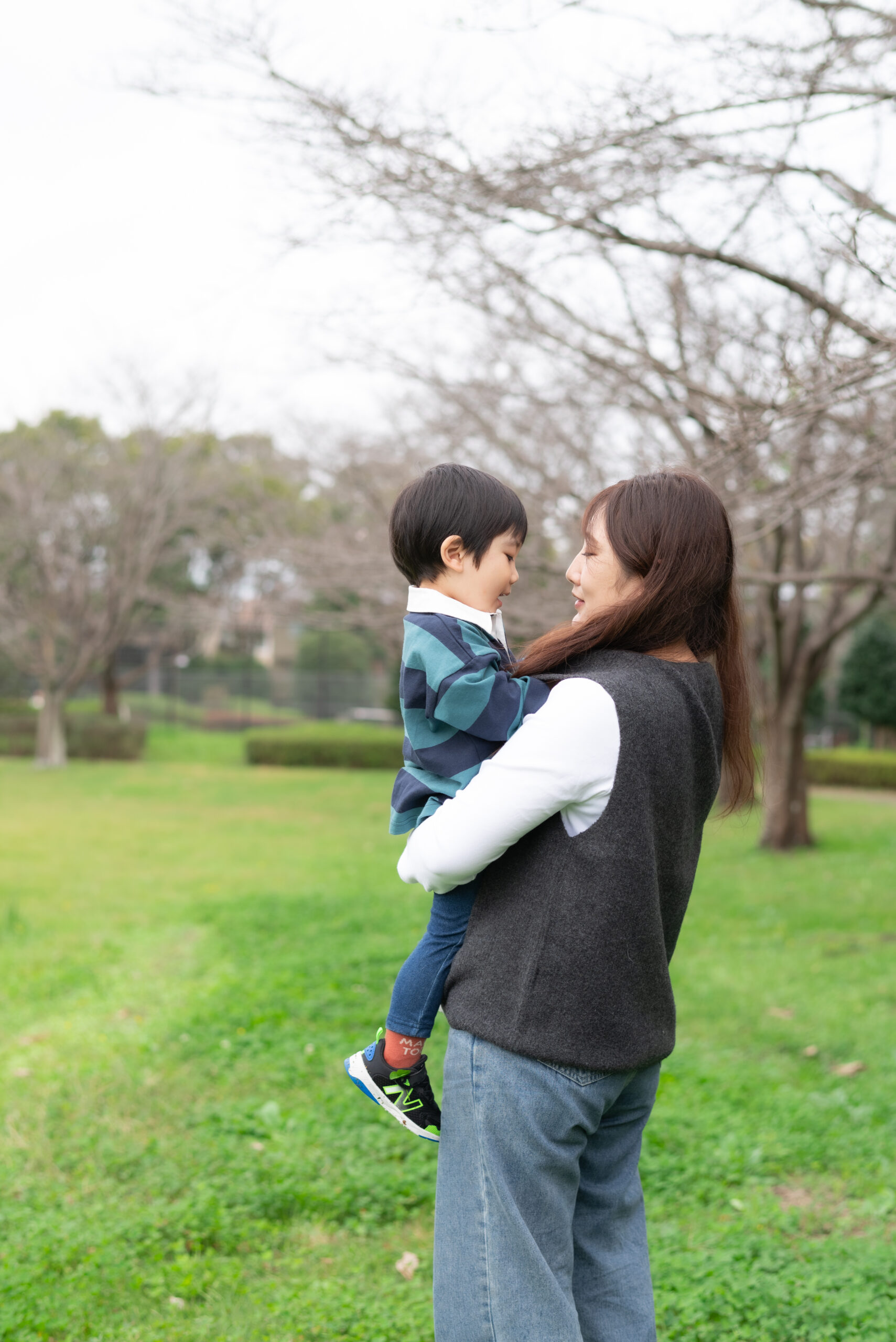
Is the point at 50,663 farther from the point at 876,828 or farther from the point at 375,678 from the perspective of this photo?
the point at 876,828

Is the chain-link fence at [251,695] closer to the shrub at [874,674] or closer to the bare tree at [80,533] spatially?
the bare tree at [80,533]

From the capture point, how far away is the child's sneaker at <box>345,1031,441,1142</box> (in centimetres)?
175

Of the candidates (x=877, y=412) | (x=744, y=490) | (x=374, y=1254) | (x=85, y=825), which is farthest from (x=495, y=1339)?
(x=85, y=825)

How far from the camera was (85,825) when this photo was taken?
472 inches

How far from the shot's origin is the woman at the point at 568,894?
4.70 feet

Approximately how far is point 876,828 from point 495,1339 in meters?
12.1

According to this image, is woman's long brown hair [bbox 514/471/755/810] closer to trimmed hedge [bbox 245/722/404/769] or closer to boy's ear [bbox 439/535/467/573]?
boy's ear [bbox 439/535/467/573]

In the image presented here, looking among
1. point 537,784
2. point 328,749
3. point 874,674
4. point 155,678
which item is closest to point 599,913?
point 537,784

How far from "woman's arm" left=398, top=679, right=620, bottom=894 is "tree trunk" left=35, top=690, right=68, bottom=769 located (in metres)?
19.5

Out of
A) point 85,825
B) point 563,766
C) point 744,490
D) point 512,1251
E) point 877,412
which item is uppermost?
point 877,412

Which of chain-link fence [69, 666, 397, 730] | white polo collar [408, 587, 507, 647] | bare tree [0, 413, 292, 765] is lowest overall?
chain-link fence [69, 666, 397, 730]

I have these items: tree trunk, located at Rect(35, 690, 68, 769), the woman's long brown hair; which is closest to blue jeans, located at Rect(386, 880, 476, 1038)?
the woman's long brown hair

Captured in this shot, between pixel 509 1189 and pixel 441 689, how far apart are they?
690 millimetres

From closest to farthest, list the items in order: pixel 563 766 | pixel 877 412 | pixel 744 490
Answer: pixel 563 766, pixel 744 490, pixel 877 412
